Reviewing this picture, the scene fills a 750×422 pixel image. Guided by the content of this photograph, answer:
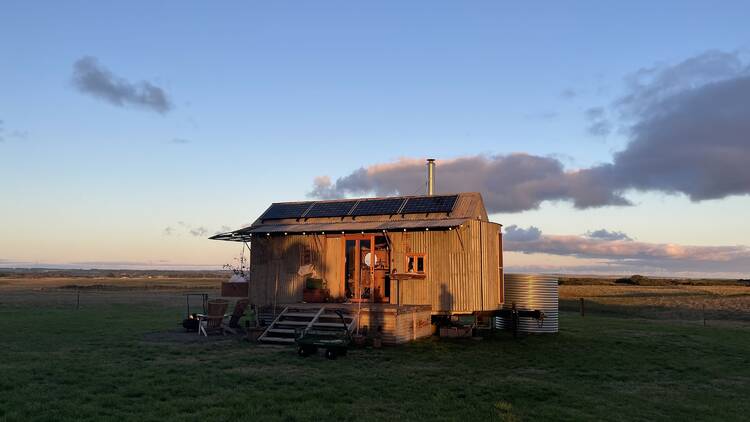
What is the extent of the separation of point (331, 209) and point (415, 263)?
169 inches

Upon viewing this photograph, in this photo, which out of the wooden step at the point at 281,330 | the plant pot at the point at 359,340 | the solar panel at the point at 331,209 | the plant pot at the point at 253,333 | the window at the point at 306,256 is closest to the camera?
the plant pot at the point at 359,340

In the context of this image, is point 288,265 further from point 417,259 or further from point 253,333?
point 417,259

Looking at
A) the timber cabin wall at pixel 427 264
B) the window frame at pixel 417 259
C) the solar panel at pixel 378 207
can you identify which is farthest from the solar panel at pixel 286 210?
the window frame at pixel 417 259

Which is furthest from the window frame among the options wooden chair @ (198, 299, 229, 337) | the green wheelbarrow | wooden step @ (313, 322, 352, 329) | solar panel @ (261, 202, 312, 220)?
wooden chair @ (198, 299, 229, 337)

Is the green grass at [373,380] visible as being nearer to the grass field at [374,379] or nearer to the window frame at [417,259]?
the grass field at [374,379]

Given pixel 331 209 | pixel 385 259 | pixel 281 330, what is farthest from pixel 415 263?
pixel 281 330

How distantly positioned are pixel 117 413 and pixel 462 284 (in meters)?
12.8

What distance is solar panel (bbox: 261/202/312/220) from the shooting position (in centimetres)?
2244

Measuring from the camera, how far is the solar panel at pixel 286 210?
22438 mm

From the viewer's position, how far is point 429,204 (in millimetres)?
20547

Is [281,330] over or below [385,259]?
below

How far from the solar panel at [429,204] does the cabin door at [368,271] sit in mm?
1541

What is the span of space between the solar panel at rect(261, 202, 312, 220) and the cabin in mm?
252

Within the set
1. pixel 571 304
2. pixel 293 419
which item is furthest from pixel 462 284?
pixel 571 304
